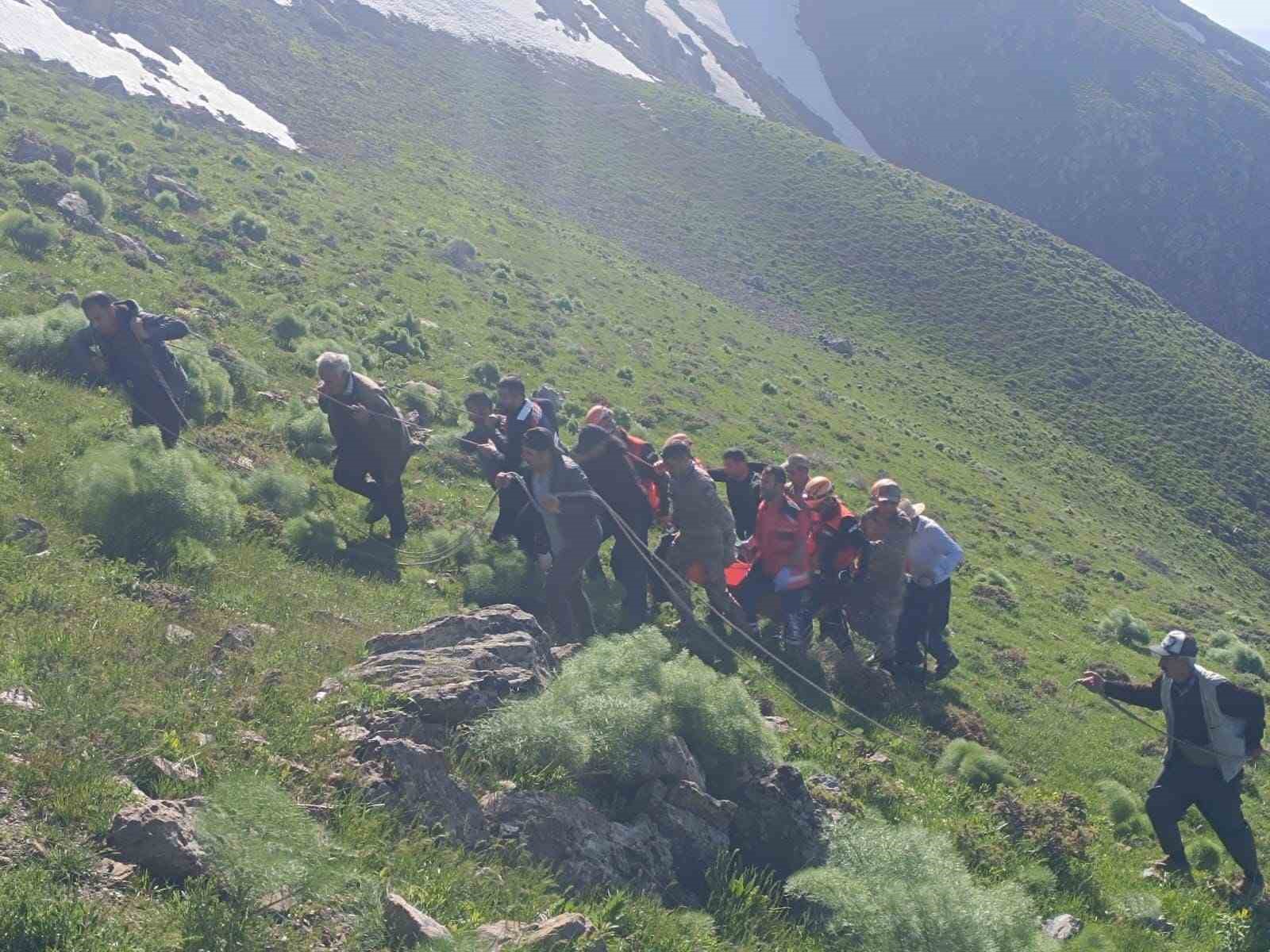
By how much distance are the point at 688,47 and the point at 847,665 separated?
93364mm

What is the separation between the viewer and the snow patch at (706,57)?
3590 inches

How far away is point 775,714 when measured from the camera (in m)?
10.7

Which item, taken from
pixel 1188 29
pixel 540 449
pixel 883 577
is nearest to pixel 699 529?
pixel 883 577

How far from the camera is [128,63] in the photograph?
44.3 m

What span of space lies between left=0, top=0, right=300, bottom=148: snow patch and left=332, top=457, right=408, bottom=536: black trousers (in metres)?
36.3

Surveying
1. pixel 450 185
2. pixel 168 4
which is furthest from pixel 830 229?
pixel 168 4

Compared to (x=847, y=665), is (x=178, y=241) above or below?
below

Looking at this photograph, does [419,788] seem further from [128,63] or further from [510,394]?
[128,63]

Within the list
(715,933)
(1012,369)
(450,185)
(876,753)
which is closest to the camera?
(715,933)

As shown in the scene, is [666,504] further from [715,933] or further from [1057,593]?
[1057,593]

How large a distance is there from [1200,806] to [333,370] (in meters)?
9.74

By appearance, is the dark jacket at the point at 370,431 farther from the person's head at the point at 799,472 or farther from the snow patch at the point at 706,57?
the snow patch at the point at 706,57

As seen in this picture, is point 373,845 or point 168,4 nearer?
point 373,845

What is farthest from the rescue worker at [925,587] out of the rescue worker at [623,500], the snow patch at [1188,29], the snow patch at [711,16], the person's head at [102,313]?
the snow patch at [1188,29]
